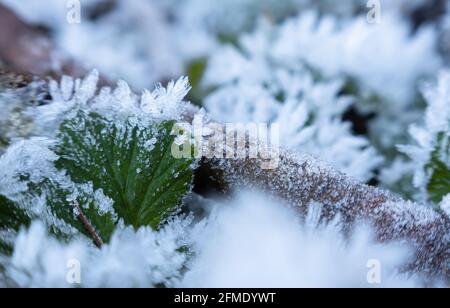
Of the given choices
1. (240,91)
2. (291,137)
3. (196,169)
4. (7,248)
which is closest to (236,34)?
(240,91)

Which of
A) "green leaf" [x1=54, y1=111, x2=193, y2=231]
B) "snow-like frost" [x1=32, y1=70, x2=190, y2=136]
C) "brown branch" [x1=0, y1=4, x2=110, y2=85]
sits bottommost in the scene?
"green leaf" [x1=54, y1=111, x2=193, y2=231]

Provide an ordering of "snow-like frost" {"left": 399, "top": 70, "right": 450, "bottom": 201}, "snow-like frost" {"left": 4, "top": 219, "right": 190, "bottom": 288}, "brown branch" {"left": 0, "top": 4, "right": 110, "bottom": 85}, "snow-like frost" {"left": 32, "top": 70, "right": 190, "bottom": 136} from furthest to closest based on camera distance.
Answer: "brown branch" {"left": 0, "top": 4, "right": 110, "bottom": 85} → "snow-like frost" {"left": 399, "top": 70, "right": 450, "bottom": 201} → "snow-like frost" {"left": 32, "top": 70, "right": 190, "bottom": 136} → "snow-like frost" {"left": 4, "top": 219, "right": 190, "bottom": 288}

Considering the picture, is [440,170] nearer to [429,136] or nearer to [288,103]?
[429,136]

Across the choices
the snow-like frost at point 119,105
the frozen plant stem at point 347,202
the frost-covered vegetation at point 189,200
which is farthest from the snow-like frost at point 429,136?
the snow-like frost at point 119,105

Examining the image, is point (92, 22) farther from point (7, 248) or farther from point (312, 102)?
point (7, 248)

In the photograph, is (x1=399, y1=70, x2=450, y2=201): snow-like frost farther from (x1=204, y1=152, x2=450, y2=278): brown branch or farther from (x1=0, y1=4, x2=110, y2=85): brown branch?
(x1=0, y1=4, x2=110, y2=85): brown branch

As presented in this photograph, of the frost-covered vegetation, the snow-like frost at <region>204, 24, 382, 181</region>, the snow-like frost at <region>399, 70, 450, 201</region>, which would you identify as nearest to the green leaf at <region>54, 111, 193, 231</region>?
the frost-covered vegetation
